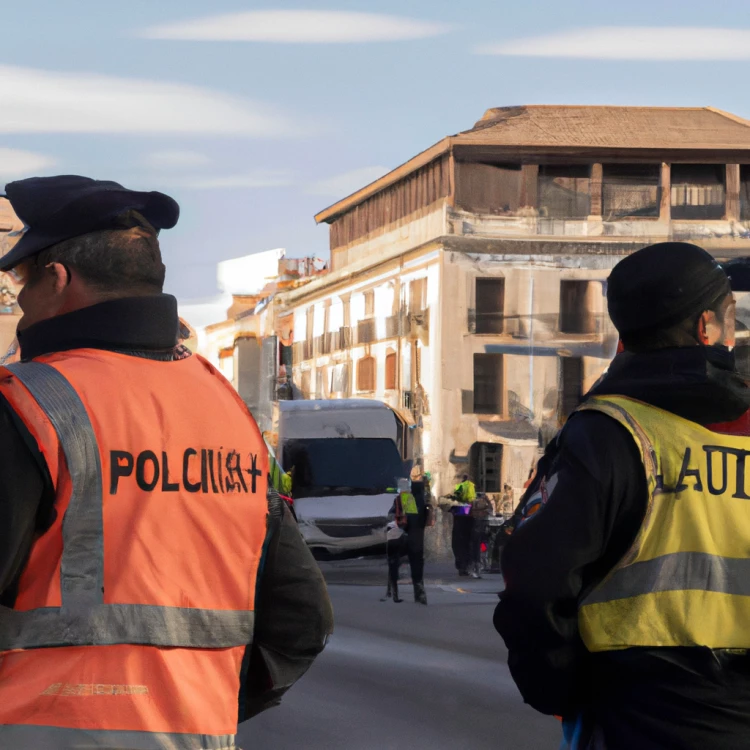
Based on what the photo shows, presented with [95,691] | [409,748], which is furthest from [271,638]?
[409,748]

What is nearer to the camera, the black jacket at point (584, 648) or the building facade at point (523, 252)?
the black jacket at point (584, 648)

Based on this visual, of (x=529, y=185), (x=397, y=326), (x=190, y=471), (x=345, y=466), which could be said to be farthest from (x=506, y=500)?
(x=190, y=471)

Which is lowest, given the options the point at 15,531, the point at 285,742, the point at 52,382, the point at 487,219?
the point at 285,742

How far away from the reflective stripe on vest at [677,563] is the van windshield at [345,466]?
82.0ft

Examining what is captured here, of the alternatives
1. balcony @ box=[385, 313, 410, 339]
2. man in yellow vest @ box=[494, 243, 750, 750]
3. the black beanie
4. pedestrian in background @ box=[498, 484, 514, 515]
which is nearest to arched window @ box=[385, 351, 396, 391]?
balcony @ box=[385, 313, 410, 339]

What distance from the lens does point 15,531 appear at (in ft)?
8.44

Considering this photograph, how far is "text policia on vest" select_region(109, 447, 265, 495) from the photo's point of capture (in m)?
2.78

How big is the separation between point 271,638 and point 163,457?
1.51 feet

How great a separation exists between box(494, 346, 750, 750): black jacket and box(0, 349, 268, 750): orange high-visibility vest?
53 cm

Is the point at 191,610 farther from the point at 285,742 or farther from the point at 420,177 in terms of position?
the point at 420,177

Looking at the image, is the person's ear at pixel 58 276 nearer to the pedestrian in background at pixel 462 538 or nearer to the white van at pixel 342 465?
the white van at pixel 342 465

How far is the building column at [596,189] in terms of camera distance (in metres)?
48.5

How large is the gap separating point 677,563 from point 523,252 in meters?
44.9

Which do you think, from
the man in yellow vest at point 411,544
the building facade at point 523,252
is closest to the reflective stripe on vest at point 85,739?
the man in yellow vest at point 411,544
